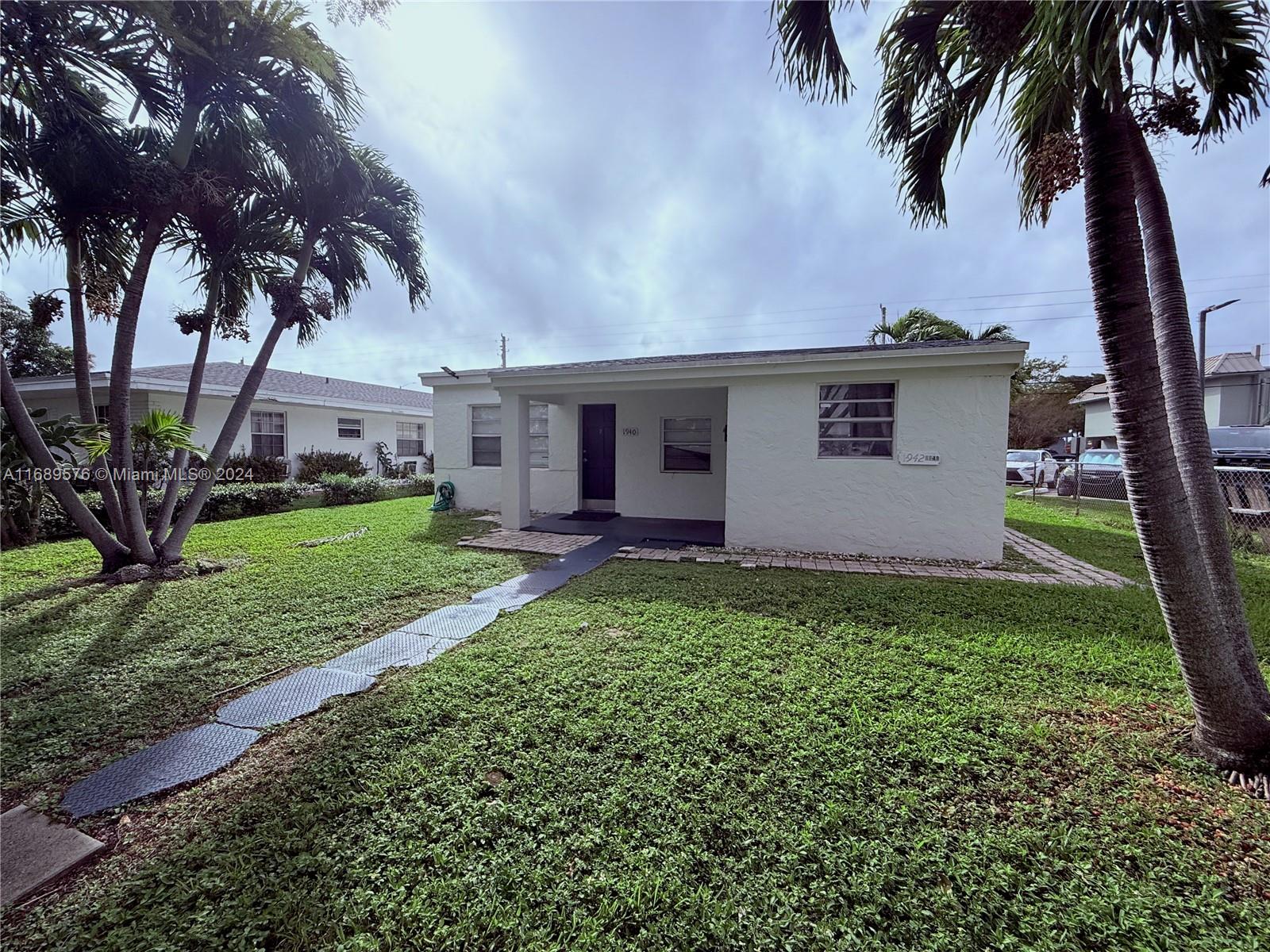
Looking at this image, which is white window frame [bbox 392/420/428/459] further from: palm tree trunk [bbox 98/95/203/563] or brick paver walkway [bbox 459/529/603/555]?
palm tree trunk [bbox 98/95/203/563]

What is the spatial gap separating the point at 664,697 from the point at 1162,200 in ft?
14.7

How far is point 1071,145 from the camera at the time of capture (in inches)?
116

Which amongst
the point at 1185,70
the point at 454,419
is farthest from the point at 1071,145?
the point at 454,419

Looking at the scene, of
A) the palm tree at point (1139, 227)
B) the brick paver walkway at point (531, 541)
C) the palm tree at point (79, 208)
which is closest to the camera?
the palm tree at point (1139, 227)

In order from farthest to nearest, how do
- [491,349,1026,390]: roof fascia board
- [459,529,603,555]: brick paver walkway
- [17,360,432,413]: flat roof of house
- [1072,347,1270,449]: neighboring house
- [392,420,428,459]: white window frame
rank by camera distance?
[1072,347,1270,449]: neighboring house → [392,420,428,459]: white window frame → [17,360,432,413]: flat roof of house → [459,529,603,555]: brick paver walkway → [491,349,1026,390]: roof fascia board

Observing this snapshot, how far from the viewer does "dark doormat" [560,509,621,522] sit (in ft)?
33.5

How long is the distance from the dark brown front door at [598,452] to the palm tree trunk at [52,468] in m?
7.33

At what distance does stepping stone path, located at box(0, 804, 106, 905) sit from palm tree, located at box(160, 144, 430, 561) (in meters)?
5.41

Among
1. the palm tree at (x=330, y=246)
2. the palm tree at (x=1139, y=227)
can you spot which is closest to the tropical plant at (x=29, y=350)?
the palm tree at (x=330, y=246)

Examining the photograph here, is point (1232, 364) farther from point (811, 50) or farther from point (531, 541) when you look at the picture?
point (531, 541)

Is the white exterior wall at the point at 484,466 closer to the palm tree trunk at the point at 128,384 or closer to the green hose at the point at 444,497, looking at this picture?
the green hose at the point at 444,497

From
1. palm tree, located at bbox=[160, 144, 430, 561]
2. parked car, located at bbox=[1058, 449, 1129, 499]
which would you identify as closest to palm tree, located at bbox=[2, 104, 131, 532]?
palm tree, located at bbox=[160, 144, 430, 561]

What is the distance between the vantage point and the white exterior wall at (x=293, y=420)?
13.3m

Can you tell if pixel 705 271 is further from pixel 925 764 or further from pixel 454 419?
pixel 925 764
